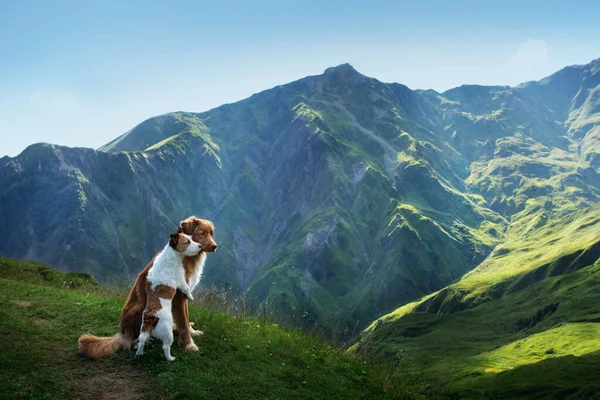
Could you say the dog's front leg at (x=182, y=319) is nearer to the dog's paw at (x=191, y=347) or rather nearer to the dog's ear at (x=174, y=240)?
the dog's paw at (x=191, y=347)

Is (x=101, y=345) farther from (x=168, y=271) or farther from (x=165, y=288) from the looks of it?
(x=168, y=271)

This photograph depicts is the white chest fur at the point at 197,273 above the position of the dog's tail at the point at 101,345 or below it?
above

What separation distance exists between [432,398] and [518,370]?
367 feet

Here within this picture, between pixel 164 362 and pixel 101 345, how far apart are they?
2.05 metres

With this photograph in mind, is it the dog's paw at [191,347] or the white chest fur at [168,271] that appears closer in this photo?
the white chest fur at [168,271]

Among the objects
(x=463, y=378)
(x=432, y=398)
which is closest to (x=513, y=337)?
(x=463, y=378)

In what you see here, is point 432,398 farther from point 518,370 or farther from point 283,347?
point 518,370

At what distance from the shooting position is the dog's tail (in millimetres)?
12211

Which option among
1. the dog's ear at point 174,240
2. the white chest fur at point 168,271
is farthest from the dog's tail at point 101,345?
the dog's ear at point 174,240

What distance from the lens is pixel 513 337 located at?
179 meters

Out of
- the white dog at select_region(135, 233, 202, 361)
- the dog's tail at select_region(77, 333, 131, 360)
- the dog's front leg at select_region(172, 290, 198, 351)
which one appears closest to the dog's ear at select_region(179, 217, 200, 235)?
the white dog at select_region(135, 233, 202, 361)

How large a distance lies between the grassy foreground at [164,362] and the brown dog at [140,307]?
0.34m

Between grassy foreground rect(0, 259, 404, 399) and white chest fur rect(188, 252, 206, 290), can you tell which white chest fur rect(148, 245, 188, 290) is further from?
grassy foreground rect(0, 259, 404, 399)

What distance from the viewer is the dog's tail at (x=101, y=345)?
12.2 m
